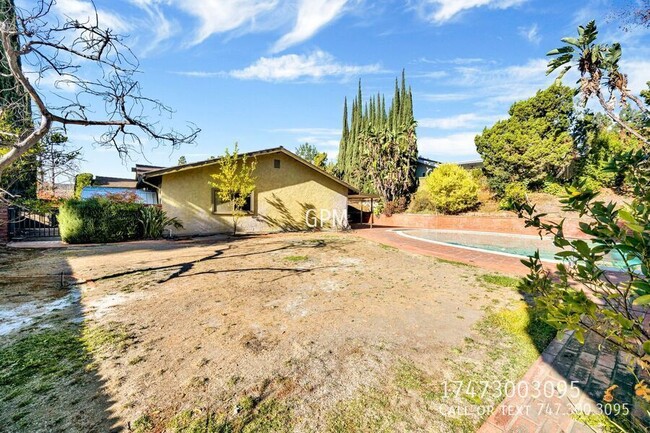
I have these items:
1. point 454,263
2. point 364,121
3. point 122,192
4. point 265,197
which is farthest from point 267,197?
point 364,121

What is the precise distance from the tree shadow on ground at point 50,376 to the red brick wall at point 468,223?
20200mm

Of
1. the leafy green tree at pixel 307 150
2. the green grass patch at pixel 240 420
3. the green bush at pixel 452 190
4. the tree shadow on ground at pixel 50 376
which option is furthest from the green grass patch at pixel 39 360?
the leafy green tree at pixel 307 150

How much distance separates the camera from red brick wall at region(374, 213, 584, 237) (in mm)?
17584

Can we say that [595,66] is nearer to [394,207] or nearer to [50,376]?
[50,376]

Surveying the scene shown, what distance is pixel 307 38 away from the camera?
12930 millimetres

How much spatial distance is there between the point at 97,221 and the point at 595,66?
2230 centimetres

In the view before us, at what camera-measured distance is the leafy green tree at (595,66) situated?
33.7ft

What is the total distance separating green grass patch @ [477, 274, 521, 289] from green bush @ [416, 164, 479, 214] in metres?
16.6

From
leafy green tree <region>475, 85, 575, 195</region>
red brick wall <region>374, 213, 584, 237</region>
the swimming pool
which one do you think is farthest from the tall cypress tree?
the swimming pool

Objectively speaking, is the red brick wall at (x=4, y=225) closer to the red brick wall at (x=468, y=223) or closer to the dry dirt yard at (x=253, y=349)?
the dry dirt yard at (x=253, y=349)

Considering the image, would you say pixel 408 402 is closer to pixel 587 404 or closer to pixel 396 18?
pixel 587 404

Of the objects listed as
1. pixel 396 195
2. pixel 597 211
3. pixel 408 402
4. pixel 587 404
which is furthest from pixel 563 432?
pixel 396 195

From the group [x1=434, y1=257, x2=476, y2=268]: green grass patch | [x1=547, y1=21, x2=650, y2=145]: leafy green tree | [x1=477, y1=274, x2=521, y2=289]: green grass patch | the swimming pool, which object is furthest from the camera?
the swimming pool

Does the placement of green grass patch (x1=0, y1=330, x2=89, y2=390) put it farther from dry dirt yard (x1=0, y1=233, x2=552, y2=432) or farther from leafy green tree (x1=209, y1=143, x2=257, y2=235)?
leafy green tree (x1=209, y1=143, x2=257, y2=235)
